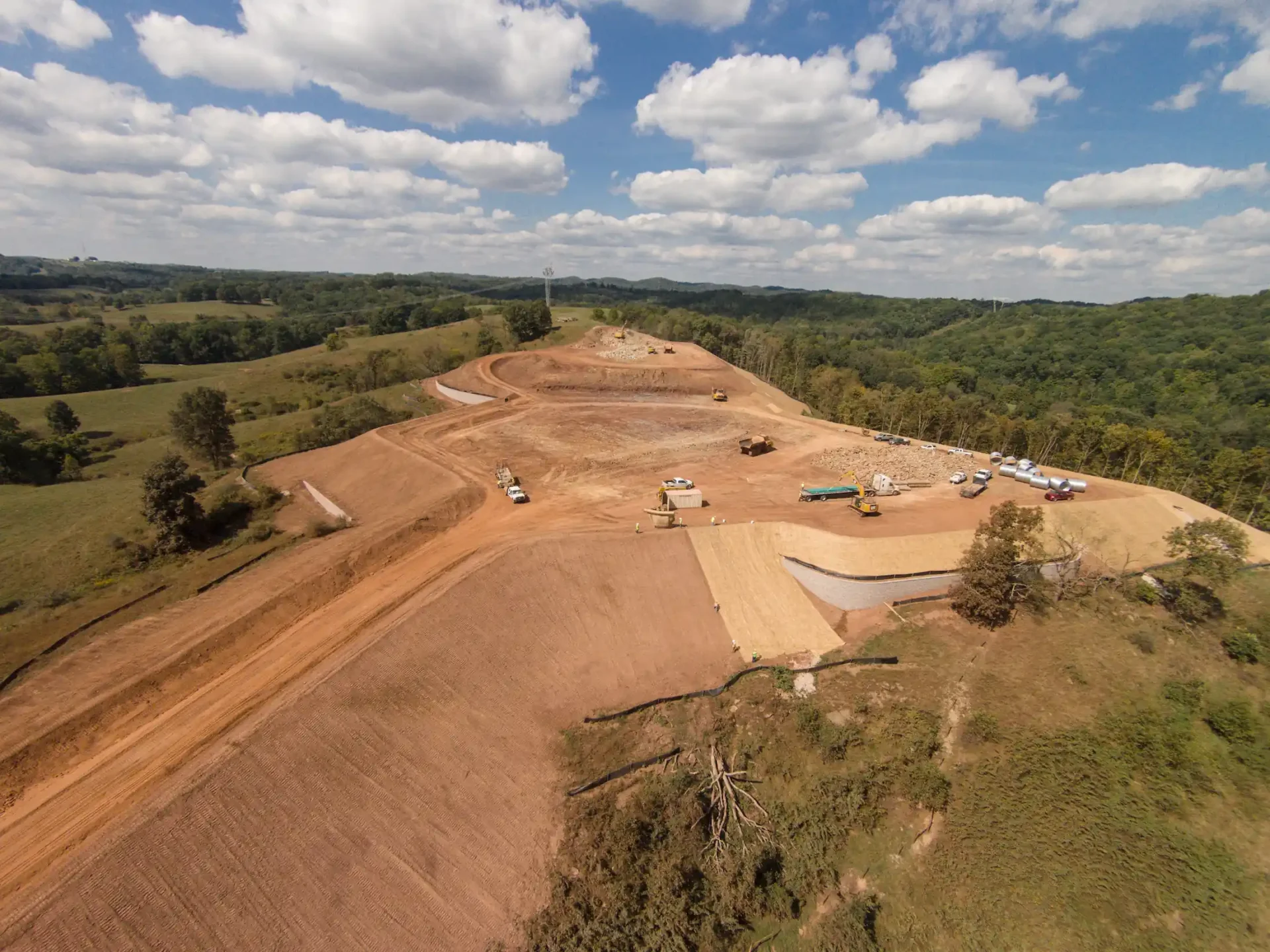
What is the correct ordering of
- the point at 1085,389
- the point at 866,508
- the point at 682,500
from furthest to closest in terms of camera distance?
1. the point at 1085,389
2. the point at 682,500
3. the point at 866,508

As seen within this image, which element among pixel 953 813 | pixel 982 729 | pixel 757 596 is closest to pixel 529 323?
pixel 757 596

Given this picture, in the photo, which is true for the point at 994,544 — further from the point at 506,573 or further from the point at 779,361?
the point at 779,361

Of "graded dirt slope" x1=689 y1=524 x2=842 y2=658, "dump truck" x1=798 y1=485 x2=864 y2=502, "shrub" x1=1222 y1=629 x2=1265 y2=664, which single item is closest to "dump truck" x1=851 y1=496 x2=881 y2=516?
"dump truck" x1=798 y1=485 x2=864 y2=502

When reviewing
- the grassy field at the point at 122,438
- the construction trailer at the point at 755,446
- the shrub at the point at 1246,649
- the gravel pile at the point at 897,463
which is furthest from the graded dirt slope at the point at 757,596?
the grassy field at the point at 122,438

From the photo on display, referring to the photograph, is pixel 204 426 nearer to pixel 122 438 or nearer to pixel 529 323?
pixel 122 438

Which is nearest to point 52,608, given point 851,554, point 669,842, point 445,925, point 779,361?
point 445,925
